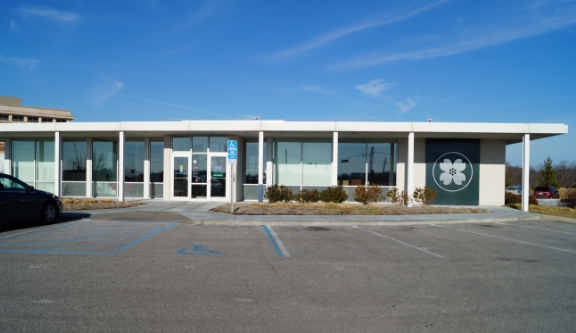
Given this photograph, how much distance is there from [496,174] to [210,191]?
14735mm

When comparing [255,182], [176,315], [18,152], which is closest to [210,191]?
[255,182]

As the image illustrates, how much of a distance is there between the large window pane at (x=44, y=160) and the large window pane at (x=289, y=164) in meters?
12.7

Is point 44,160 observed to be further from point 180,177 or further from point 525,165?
point 525,165

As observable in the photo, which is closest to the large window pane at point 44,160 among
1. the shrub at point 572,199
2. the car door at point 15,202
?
the car door at point 15,202

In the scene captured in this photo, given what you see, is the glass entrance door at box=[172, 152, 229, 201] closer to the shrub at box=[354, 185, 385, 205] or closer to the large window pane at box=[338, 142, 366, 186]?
the large window pane at box=[338, 142, 366, 186]

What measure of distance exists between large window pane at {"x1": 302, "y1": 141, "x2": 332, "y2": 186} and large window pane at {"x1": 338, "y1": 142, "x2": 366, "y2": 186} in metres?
0.65

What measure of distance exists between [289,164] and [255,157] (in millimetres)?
1933

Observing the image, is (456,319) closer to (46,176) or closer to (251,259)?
(251,259)

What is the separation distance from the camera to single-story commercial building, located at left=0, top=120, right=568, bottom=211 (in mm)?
18828

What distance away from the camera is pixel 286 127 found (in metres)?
18.3

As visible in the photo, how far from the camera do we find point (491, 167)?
2062 centimetres

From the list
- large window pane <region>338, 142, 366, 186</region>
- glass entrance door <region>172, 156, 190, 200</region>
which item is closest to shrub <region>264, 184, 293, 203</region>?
large window pane <region>338, 142, 366, 186</region>

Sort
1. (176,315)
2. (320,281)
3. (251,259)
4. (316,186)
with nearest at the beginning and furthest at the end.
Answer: (176,315)
(320,281)
(251,259)
(316,186)

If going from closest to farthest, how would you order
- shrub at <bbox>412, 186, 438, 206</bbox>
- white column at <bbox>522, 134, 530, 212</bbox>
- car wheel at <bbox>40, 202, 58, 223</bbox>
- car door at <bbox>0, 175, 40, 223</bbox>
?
car door at <bbox>0, 175, 40, 223</bbox>
car wheel at <bbox>40, 202, 58, 223</bbox>
shrub at <bbox>412, 186, 438, 206</bbox>
white column at <bbox>522, 134, 530, 212</bbox>
